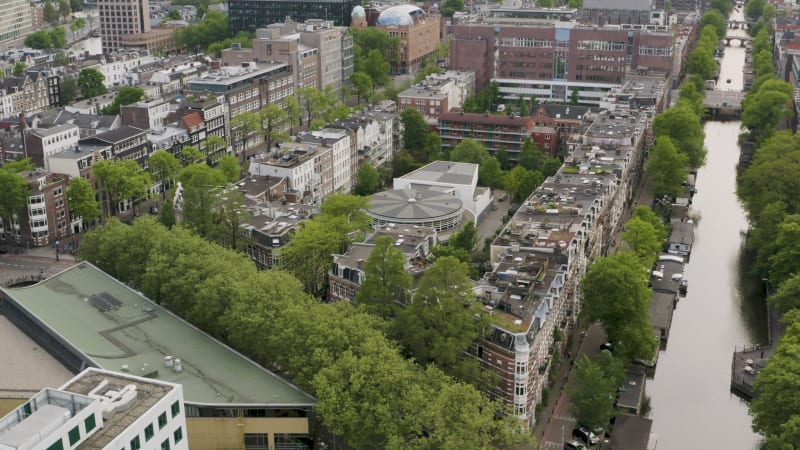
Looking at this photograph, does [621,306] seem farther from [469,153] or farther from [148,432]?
[469,153]

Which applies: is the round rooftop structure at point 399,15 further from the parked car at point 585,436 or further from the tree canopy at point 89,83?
the parked car at point 585,436

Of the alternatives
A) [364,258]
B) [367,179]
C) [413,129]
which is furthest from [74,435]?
[413,129]

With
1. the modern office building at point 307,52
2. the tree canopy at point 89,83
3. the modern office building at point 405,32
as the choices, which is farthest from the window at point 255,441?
the modern office building at point 405,32

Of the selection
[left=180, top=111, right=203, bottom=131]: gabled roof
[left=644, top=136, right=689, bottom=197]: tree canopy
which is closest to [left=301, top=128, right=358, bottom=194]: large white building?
[left=180, top=111, right=203, bottom=131]: gabled roof

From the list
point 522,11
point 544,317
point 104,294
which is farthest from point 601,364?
point 522,11

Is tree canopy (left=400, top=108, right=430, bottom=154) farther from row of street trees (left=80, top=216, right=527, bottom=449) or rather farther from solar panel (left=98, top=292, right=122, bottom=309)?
solar panel (left=98, top=292, right=122, bottom=309)

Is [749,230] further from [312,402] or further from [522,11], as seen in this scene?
[522,11]
